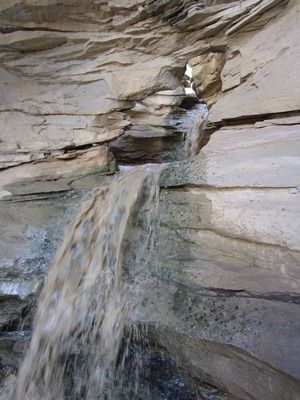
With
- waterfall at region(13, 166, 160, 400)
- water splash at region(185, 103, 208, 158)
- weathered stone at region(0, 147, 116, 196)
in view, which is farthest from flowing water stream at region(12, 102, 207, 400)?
water splash at region(185, 103, 208, 158)

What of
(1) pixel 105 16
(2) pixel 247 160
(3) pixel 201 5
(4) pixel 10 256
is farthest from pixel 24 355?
(3) pixel 201 5

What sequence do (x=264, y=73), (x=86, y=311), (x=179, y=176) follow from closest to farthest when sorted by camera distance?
(x=86, y=311)
(x=179, y=176)
(x=264, y=73)

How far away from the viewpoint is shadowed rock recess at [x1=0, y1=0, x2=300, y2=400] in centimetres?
211

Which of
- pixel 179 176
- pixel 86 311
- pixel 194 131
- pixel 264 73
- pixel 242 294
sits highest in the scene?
pixel 194 131

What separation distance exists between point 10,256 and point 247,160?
3018mm

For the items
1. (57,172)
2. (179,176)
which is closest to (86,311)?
(179,176)

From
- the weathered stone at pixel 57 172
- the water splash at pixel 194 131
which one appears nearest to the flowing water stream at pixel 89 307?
the weathered stone at pixel 57 172

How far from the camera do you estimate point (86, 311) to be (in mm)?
2760

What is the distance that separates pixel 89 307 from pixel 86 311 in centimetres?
5

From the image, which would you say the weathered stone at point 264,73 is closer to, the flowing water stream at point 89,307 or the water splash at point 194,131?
the flowing water stream at point 89,307

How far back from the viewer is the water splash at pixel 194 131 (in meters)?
6.06

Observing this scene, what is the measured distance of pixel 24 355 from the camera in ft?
9.27

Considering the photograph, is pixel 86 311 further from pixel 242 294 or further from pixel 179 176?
pixel 179 176

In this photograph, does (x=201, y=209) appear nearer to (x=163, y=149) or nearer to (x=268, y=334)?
(x=268, y=334)
